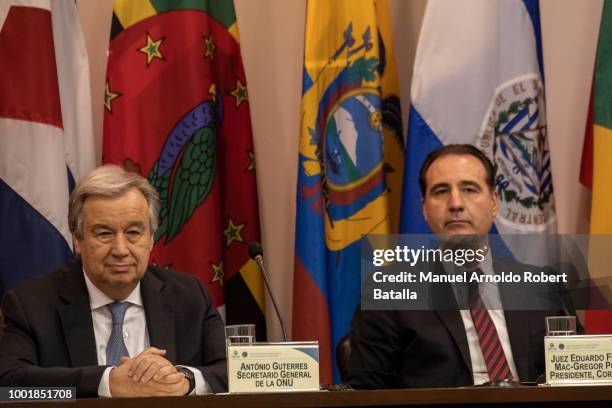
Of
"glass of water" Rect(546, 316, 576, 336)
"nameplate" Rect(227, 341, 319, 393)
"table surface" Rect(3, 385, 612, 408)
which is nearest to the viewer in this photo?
"table surface" Rect(3, 385, 612, 408)

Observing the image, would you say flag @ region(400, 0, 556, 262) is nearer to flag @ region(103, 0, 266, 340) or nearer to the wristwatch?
flag @ region(103, 0, 266, 340)

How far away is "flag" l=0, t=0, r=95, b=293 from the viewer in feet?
12.9

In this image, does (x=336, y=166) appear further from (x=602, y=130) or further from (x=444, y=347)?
(x=444, y=347)

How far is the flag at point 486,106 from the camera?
4.24m

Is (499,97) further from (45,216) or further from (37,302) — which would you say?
(37,302)

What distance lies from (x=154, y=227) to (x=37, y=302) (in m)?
0.42

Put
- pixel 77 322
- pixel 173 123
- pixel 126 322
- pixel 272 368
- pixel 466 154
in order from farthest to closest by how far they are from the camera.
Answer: pixel 173 123 → pixel 466 154 → pixel 126 322 → pixel 77 322 → pixel 272 368

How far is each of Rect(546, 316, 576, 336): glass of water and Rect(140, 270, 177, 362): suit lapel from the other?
3.66 feet

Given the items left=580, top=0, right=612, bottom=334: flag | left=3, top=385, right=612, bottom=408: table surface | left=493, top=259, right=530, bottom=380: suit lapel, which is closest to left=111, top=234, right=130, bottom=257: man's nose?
left=3, top=385, right=612, bottom=408: table surface

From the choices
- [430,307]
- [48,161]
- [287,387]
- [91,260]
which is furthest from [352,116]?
[287,387]

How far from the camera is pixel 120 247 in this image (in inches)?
119

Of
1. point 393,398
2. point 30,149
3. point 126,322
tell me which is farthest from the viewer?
point 30,149

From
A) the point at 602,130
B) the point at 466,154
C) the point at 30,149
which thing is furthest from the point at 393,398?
the point at 602,130

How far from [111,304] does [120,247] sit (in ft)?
0.60
